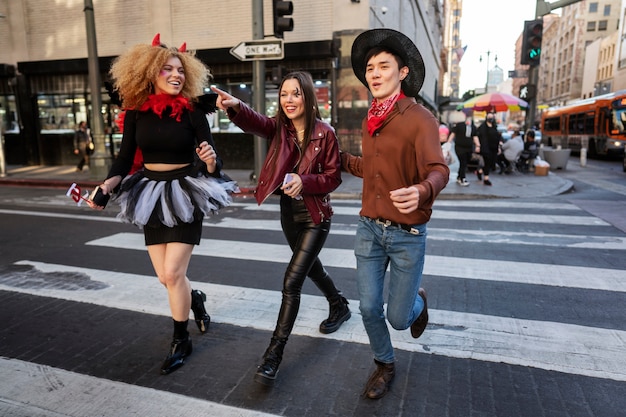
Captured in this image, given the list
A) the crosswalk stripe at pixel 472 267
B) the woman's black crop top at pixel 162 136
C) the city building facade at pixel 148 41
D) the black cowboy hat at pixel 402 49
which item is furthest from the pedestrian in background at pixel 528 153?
the woman's black crop top at pixel 162 136

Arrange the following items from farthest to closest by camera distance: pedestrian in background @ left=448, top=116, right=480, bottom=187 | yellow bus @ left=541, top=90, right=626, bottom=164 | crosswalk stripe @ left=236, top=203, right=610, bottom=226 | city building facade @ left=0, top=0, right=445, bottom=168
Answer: yellow bus @ left=541, top=90, right=626, bottom=164 → city building facade @ left=0, top=0, right=445, bottom=168 → pedestrian in background @ left=448, top=116, right=480, bottom=187 → crosswalk stripe @ left=236, top=203, right=610, bottom=226

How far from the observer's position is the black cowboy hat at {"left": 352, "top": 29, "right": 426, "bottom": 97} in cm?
249

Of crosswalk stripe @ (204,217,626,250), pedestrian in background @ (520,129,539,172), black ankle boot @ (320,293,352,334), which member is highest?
pedestrian in background @ (520,129,539,172)

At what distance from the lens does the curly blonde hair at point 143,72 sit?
117 inches

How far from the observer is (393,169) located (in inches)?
99.2

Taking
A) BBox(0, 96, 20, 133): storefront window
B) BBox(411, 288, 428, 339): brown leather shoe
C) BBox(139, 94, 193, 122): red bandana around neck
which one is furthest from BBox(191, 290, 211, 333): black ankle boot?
BBox(0, 96, 20, 133): storefront window

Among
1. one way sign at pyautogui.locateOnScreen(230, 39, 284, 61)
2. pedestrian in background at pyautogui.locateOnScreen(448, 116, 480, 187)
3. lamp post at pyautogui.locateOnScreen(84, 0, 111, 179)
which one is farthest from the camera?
lamp post at pyautogui.locateOnScreen(84, 0, 111, 179)

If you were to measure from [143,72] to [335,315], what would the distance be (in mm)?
2258

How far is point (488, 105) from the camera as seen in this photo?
1784 cm

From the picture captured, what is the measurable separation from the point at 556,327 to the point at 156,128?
10.9 feet

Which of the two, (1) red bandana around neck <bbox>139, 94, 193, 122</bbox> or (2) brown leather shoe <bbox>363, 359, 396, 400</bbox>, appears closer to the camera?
(2) brown leather shoe <bbox>363, 359, 396, 400</bbox>

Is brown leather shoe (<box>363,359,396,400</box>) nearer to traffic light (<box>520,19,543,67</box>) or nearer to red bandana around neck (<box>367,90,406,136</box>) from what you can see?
red bandana around neck (<box>367,90,406,136</box>)

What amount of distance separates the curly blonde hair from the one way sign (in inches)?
294

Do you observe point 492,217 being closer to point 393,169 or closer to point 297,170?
point 297,170
